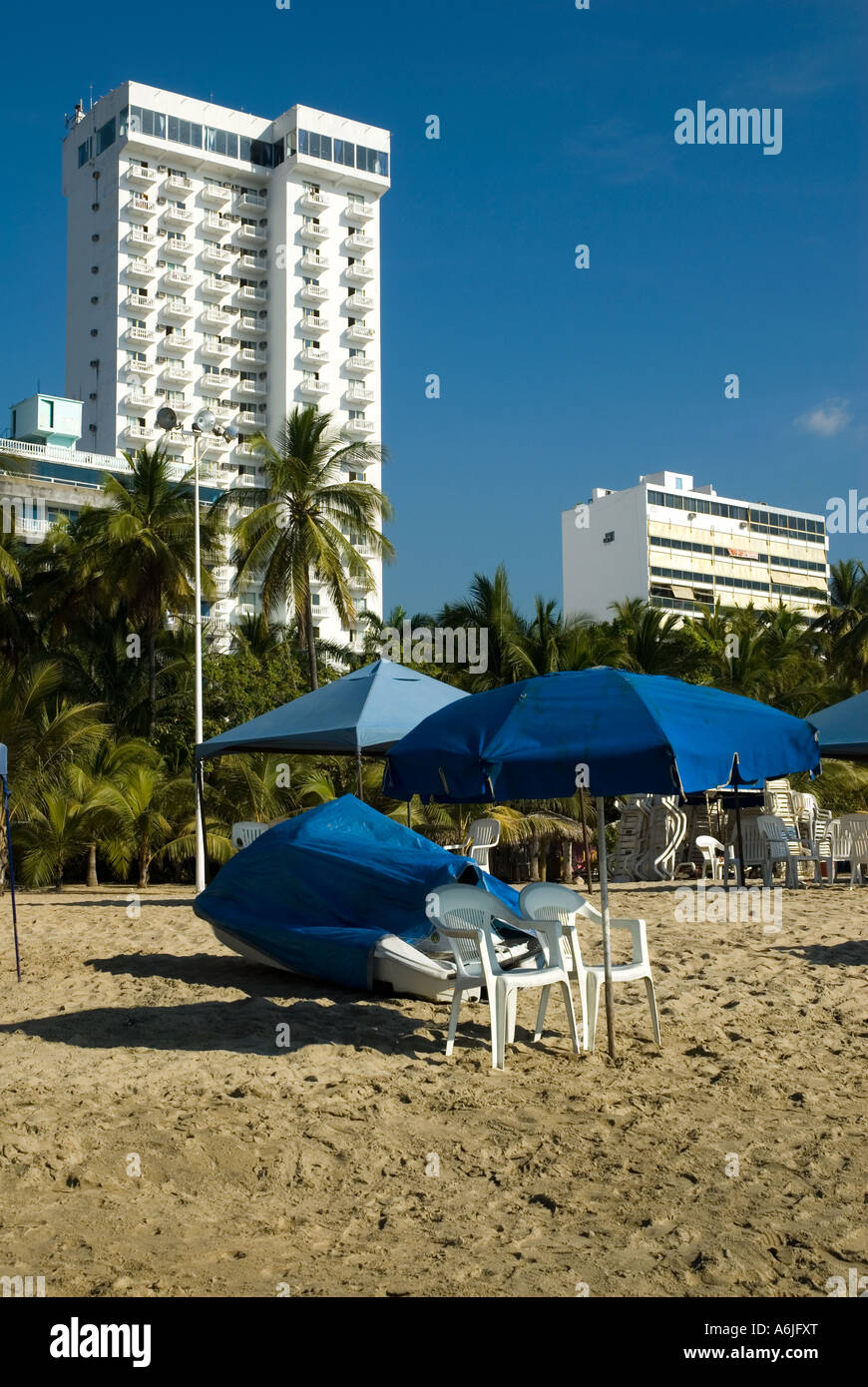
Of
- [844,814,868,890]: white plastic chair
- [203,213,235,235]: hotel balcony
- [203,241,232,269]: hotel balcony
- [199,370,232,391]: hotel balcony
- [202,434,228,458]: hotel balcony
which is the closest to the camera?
[844,814,868,890]: white plastic chair

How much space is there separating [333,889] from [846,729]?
27.2 ft

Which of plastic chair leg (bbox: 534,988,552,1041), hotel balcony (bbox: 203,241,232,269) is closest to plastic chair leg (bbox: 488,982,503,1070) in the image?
plastic chair leg (bbox: 534,988,552,1041)

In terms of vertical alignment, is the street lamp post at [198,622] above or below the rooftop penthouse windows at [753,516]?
below

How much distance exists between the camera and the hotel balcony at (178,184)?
7688 cm

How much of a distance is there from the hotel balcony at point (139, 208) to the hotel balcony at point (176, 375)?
9.26m

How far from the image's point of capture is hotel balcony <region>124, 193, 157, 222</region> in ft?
248

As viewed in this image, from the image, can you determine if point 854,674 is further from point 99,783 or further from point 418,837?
point 418,837

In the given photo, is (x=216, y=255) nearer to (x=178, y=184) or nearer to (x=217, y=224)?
(x=217, y=224)

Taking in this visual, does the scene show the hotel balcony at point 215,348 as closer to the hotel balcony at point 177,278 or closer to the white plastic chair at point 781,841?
the hotel balcony at point 177,278

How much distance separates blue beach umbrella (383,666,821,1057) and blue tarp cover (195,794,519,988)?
2.13 metres

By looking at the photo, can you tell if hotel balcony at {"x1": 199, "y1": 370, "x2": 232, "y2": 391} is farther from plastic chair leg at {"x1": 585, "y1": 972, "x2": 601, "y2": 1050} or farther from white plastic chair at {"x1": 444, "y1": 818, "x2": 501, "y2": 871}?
plastic chair leg at {"x1": 585, "y1": 972, "x2": 601, "y2": 1050}

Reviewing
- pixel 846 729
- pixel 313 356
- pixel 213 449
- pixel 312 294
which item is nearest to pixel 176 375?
pixel 213 449

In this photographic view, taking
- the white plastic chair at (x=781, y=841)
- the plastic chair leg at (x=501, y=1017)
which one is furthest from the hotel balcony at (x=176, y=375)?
the plastic chair leg at (x=501, y=1017)
